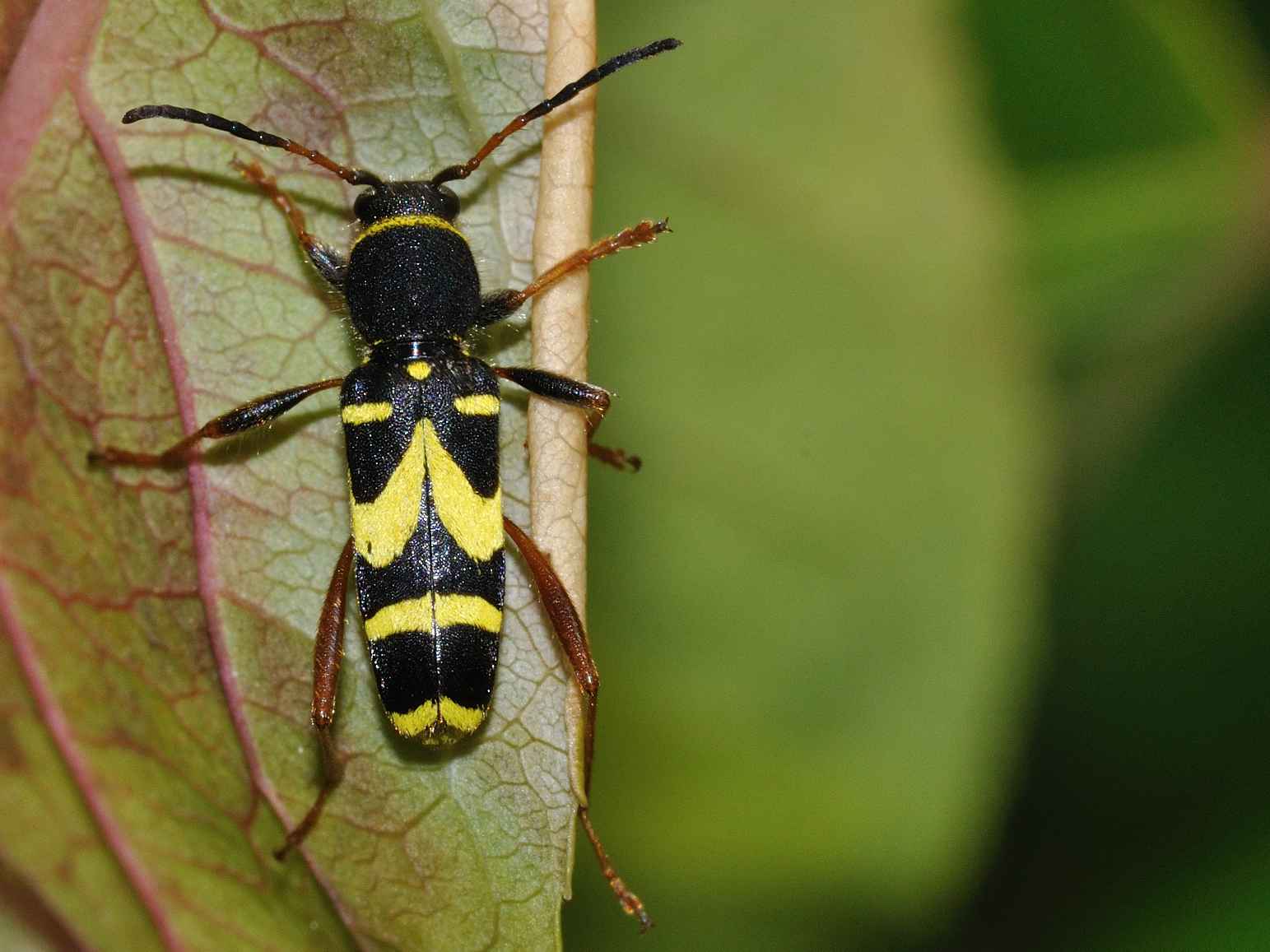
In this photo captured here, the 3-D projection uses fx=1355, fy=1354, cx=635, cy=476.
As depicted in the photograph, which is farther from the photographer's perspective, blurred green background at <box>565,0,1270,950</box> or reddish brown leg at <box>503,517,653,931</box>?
blurred green background at <box>565,0,1270,950</box>

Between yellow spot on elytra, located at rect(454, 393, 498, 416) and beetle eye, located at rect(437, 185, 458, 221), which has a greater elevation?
beetle eye, located at rect(437, 185, 458, 221)

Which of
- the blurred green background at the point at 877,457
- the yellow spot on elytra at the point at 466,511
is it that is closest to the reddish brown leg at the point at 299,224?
the yellow spot on elytra at the point at 466,511

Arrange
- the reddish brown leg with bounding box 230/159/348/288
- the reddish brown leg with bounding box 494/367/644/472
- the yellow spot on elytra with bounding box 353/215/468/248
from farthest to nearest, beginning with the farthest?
1. the yellow spot on elytra with bounding box 353/215/468/248
2. the reddish brown leg with bounding box 230/159/348/288
3. the reddish brown leg with bounding box 494/367/644/472

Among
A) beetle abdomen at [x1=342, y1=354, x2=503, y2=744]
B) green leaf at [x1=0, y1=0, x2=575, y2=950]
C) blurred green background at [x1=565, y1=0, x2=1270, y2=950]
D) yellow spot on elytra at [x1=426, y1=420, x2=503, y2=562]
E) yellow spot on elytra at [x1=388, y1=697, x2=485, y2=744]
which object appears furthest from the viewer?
blurred green background at [x1=565, y1=0, x2=1270, y2=950]

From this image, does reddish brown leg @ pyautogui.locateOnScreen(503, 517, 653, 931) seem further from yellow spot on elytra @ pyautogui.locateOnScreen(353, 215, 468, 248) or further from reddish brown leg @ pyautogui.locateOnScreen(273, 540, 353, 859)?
yellow spot on elytra @ pyautogui.locateOnScreen(353, 215, 468, 248)

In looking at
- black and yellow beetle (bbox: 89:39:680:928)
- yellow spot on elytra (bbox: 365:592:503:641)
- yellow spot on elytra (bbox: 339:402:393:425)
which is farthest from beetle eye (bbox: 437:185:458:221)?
yellow spot on elytra (bbox: 365:592:503:641)

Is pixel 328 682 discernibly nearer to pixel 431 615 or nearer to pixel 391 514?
pixel 431 615
